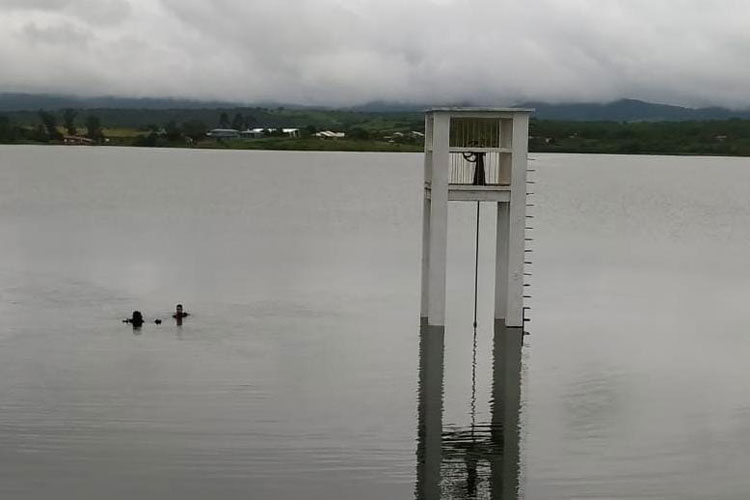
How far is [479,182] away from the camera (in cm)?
2470

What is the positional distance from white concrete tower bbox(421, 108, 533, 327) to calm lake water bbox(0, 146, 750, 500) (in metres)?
1.17

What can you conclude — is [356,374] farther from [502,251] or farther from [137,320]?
[137,320]

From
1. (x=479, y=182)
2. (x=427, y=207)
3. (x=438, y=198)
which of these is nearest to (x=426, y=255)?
(x=427, y=207)

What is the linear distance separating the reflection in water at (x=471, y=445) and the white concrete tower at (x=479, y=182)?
2068mm

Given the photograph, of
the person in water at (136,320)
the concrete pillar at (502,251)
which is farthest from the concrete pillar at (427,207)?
the person in water at (136,320)

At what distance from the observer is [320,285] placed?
110 ft

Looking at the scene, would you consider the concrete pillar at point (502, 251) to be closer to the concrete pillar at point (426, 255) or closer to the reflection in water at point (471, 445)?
the concrete pillar at point (426, 255)

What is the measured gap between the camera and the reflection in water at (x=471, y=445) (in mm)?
15762

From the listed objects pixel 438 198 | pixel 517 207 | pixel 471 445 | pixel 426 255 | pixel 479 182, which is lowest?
pixel 471 445

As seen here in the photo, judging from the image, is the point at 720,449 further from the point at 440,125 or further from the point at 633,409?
the point at 440,125

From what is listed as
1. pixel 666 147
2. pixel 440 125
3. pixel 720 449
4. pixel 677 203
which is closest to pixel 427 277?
pixel 440 125

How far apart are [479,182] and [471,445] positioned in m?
8.33

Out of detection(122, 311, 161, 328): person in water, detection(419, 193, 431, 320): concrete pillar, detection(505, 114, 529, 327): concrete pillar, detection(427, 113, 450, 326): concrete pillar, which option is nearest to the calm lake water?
detection(122, 311, 161, 328): person in water

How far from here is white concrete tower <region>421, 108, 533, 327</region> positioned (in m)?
24.2
